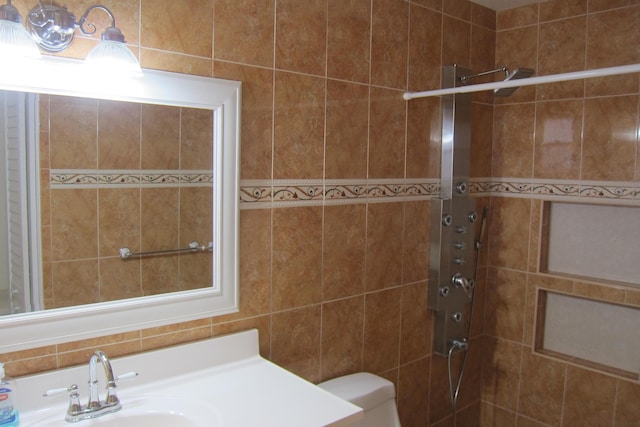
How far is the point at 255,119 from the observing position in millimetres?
1810

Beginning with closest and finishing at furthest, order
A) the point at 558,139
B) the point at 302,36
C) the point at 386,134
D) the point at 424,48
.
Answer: the point at 302,36
the point at 386,134
the point at 424,48
the point at 558,139

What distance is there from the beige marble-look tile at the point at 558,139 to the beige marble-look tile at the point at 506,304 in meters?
0.57

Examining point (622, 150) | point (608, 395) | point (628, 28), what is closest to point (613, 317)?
point (608, 395)

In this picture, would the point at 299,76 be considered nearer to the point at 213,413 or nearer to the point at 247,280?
the point at 247,280

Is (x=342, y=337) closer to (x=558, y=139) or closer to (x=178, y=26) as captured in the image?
(x=178, y=26)

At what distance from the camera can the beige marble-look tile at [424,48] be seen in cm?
236

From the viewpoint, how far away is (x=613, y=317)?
2521 millimetres

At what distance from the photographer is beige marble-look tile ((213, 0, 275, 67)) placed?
170 cm

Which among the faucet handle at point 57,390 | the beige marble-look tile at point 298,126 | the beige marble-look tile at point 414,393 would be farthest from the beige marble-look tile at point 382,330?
the faucet handle at point 57,390

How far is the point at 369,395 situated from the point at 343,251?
1.89ft

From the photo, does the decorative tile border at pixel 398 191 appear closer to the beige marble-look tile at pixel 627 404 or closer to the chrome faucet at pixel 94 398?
the chrome faucet at pixel 94 398

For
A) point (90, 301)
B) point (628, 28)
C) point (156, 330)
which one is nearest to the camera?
point (90, 301)

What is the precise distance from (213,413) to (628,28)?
2.39m

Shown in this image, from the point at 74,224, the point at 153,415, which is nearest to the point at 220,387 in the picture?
the point at 153,415
